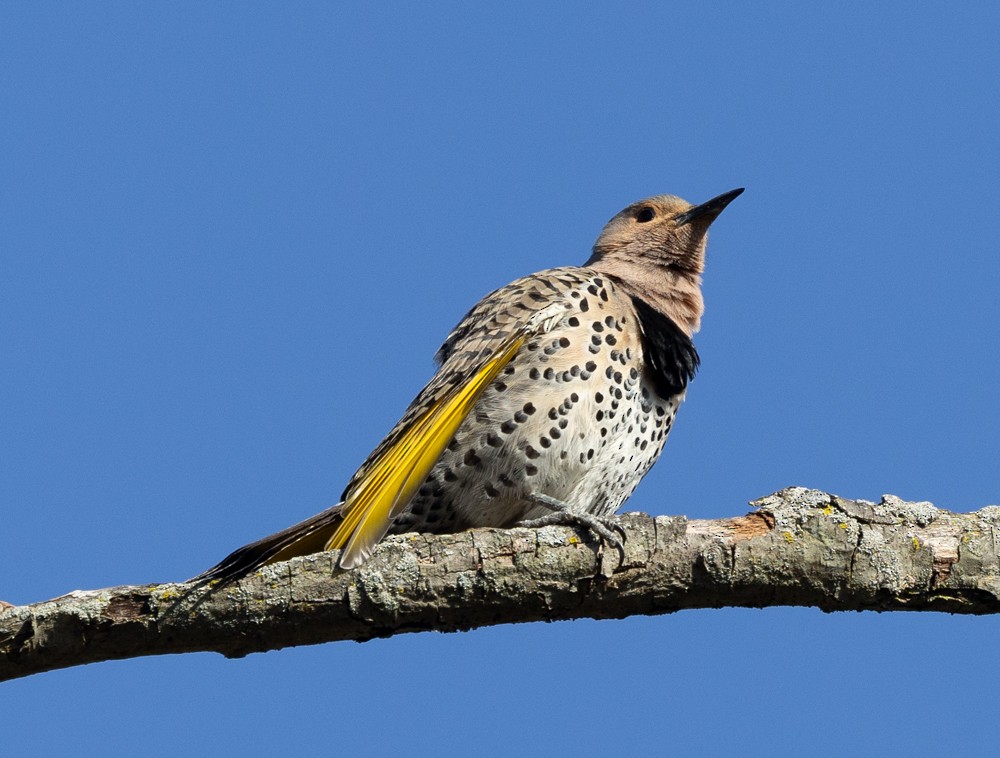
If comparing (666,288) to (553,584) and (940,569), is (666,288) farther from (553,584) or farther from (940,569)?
(553,584)

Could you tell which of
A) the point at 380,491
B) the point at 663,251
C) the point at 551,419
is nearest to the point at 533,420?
the point at 551,419

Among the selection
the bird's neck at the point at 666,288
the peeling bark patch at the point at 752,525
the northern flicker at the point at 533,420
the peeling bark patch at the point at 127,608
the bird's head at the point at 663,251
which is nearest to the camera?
the peeling bark patch at the point at 127,608

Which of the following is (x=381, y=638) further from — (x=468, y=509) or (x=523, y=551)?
(x=468, y=509)

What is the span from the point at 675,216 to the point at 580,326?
1.77 m

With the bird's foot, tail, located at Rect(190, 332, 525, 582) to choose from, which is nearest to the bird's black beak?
tail, located at Rect(190, 332, 525, 582)

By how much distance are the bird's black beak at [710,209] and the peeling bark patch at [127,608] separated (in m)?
4.15

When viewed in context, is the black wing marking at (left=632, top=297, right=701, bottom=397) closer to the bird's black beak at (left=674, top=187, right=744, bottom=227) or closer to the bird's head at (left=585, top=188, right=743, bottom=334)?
the bird's head at (left=585, top=188, right=743, bottom=334)

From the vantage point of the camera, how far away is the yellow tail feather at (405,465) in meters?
4.80

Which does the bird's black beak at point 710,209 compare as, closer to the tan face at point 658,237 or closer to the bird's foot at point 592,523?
the tan face at point 658,237

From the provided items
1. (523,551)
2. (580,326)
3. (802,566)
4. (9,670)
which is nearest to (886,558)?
(802,566)

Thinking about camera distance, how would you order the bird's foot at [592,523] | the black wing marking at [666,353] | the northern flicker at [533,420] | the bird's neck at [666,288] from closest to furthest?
the bird's foot at [592,523] → the northern flicker at [533,420] → the black wing marking at [666,353] → the bird's neck at [666,288]

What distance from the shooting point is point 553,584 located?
452cm

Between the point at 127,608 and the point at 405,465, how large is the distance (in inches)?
58.0

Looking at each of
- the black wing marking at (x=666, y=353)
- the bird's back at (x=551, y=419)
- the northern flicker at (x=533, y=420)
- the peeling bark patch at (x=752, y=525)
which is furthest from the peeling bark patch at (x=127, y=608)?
the black wing marking at (x=666, y=353)
